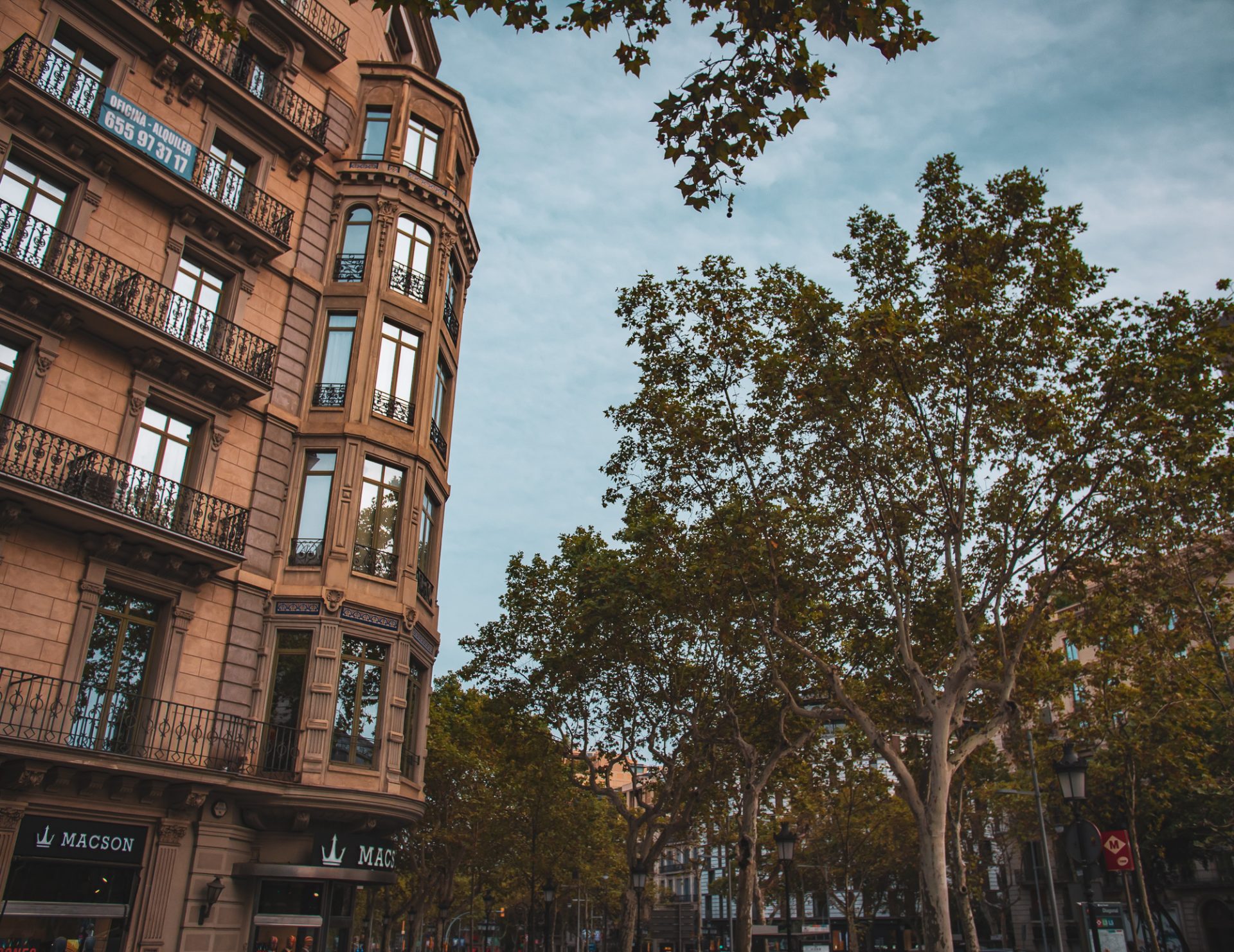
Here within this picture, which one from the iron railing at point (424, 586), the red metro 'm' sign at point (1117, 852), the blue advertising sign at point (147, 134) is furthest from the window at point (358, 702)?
the red metro 'm' sign at point (1117, 852)

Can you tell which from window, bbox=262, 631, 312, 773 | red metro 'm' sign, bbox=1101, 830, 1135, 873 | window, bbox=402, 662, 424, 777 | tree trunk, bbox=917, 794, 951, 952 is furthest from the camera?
window, bbox=402, 662, 424, 777

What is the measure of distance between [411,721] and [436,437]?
6747 mm

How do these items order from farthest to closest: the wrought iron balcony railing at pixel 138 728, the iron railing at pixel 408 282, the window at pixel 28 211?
the iron railing at pixel 408 282, the window at pixel 28 211, the wrought iron balcony railing at pixel 138 728

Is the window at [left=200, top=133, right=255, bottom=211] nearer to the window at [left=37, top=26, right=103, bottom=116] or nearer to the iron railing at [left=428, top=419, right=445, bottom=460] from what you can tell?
the window at [left=37, top=26, right=103, bottom=116]

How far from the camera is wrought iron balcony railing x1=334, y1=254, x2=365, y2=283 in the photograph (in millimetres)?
20828

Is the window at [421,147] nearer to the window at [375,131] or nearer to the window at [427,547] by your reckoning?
the window at [375,131]

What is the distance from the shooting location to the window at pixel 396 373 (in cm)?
2028

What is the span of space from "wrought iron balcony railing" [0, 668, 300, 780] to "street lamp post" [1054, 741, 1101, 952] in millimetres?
12910

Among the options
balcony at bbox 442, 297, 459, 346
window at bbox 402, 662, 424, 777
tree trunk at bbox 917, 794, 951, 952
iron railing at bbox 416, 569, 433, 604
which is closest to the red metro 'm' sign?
tree trunk at bbox 917, 794, 951, 952

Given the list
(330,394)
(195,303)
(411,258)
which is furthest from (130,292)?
(411,258)

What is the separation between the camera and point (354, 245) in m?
21.3

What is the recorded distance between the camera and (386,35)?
25312 millimetres

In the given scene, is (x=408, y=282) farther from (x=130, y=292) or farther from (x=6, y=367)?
(x=6, y=367)

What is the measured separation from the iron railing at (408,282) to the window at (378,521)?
4.45 m
